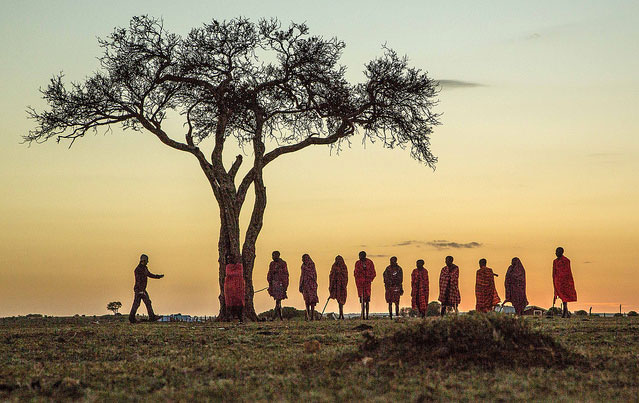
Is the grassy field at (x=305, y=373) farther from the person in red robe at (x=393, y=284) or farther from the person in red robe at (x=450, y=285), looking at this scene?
the person in red robe at (x=393, y=284)

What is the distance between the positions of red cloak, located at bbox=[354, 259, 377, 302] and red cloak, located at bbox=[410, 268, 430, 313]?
150 centimetres

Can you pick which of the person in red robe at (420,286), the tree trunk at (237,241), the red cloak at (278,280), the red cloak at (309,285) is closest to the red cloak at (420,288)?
the person in red robe at (420,286)

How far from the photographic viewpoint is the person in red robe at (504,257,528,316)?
27.2 meters

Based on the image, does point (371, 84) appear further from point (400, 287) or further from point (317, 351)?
point (317, 351)

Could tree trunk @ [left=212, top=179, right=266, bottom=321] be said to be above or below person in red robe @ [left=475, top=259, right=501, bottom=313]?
above

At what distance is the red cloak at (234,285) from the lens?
26.5m

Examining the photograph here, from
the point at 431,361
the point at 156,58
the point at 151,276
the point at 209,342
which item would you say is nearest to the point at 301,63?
the point at 156,58

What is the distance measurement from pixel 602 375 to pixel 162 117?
21.8 m

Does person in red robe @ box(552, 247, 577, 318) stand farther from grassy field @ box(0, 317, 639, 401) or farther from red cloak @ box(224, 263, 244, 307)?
grassy field @ box(0, 317, 639, 401)

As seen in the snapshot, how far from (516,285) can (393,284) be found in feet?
13.6

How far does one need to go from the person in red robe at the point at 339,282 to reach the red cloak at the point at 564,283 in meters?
7.19

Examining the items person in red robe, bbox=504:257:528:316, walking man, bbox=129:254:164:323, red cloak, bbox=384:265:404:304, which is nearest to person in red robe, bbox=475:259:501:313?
person in red robe, bbox=504:257:528:316

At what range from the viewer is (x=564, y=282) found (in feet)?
89.2

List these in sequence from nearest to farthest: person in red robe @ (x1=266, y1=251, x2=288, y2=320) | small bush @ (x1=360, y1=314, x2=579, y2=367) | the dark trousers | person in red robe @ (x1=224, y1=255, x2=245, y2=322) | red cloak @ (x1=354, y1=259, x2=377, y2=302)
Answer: small bush @ (x1=360, y1=314, x2=579, y2=367) → person in red robe @ (x1=224, y1=255, x2=245, y2=322) → the dark trousers → red cloak @ (x1=354, y1=259, x2=377, y2=302) → person in red robe @ (x1=266, y1=251, x2=288, y2=320)
